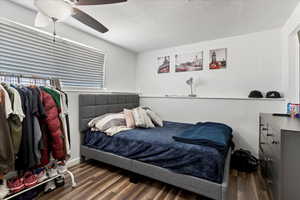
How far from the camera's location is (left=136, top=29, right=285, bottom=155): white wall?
2.44m

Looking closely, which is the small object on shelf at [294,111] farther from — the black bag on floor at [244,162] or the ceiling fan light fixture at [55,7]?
the ceiling fan light fixture at [55,7]

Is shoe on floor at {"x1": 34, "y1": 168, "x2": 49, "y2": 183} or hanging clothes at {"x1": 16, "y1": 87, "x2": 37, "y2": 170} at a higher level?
hanging clothes at {"x1": 16, "y1": 87, "x2": 37, "y2": 170}

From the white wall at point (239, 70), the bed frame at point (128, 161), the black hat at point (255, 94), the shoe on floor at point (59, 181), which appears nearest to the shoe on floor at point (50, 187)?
the shoe on floor at point (59, 181)

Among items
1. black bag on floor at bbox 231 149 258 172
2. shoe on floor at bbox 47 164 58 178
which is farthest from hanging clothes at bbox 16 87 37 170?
black bag on floor at bbox 231 149 258 172

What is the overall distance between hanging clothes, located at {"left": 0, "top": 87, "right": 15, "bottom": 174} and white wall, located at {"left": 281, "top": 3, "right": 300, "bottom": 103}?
344cm

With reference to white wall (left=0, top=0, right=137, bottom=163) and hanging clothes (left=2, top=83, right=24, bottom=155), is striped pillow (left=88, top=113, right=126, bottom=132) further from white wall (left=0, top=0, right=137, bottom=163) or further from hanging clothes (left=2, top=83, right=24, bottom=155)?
hanging clothes (left=2, top=83, right=24, bottom=155)

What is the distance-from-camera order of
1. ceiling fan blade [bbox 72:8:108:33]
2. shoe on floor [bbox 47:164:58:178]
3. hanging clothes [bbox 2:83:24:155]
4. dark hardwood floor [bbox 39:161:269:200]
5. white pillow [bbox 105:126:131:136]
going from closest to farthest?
hanging clothes [bbox 2:83:24:155], ceiling fan blade [bbox 72:8:108:33], dark hardwood floor [bbox 39:161:269:200], shoe on floor [bbox 47:164:58:178], white pillow [bbox 105:126:131:136]

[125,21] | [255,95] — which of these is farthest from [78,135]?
[255,95]

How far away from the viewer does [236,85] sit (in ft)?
8.84

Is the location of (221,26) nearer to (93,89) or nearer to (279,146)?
(279,146)

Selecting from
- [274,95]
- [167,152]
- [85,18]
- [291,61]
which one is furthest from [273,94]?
Result: [85,18]

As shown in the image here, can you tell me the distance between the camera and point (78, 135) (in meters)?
2.43

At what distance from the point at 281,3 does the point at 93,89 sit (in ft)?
10.2

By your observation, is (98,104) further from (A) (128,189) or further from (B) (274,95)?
(B) (274,95)
